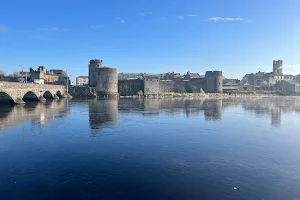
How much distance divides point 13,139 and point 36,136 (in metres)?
1.01

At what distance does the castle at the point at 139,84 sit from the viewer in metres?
48.5

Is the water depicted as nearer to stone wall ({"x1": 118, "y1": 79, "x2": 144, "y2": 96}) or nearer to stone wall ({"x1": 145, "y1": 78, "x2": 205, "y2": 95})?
stone wall ({"x1": 118, "y1": 79, "x2": 144, "y2": 96})

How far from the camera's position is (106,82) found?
48.3 meters

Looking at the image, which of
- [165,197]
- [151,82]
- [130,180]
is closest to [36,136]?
[130,180]

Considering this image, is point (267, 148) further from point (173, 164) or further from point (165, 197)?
point (165, 197)

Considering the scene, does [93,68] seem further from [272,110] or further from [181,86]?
[272,110]

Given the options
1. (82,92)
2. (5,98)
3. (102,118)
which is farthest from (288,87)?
(5,98)

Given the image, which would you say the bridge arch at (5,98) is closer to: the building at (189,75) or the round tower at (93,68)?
the round tower at (93,68)

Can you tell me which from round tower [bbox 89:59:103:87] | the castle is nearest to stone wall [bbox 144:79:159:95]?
the castle

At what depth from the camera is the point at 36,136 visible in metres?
11.9

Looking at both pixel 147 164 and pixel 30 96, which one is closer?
pixel 147 164

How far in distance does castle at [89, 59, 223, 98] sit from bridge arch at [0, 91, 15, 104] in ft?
70.9

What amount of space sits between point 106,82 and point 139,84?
34.4ft

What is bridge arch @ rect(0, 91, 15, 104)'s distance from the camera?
2623cm
